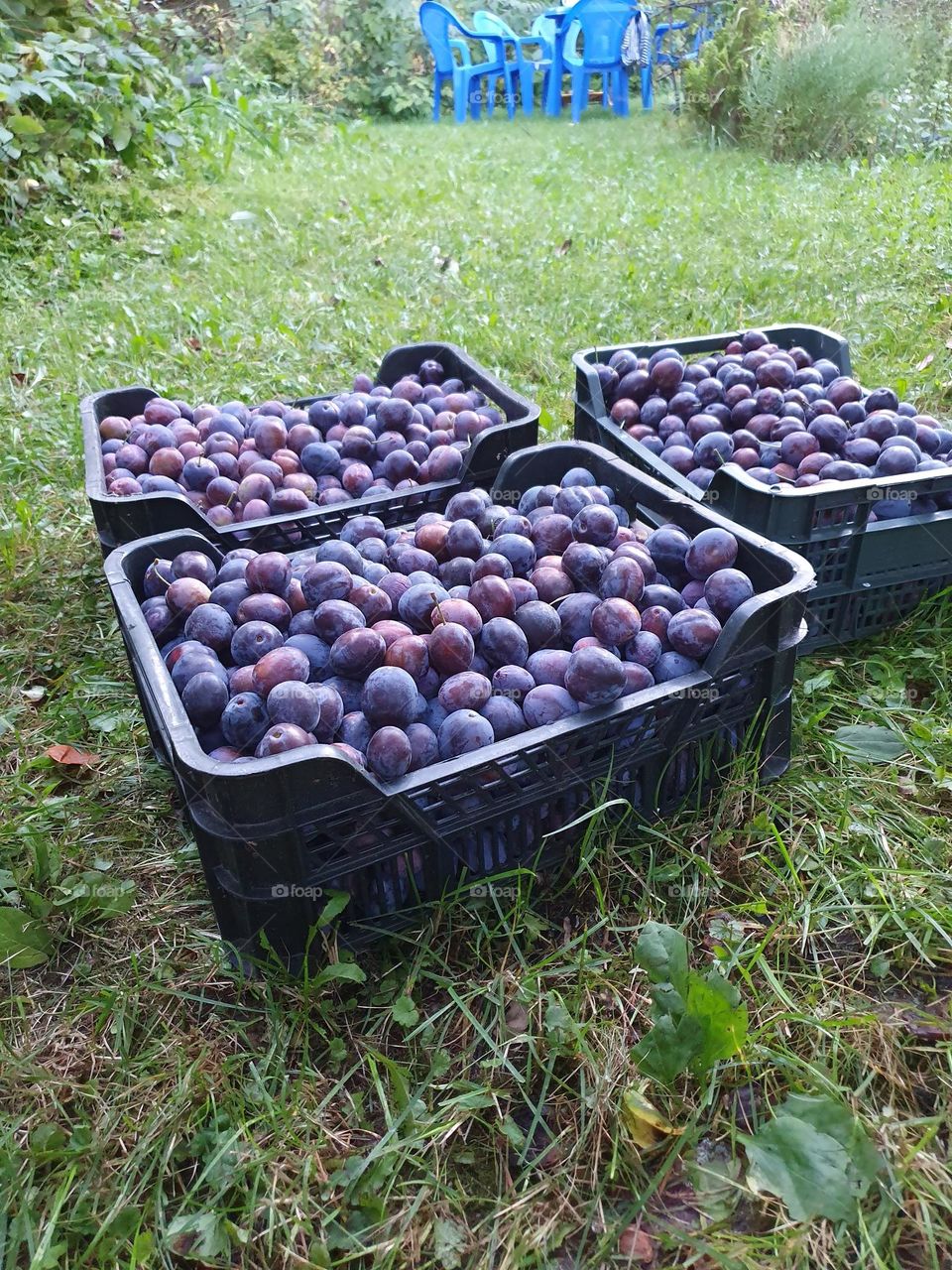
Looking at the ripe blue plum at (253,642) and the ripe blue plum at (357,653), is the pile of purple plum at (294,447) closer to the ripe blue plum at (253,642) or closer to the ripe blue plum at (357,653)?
the ripe blue plum at (253,642)

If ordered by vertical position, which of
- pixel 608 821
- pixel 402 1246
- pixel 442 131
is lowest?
pixel 402 1246

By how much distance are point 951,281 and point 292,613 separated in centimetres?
377

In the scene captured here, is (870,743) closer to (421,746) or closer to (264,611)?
(421,746)

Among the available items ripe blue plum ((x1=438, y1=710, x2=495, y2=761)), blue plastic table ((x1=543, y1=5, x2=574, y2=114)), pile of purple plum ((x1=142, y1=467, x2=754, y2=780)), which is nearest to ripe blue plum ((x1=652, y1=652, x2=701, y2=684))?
pile of purple plum ((x1=142, y1=467, x2=754, y2=780))

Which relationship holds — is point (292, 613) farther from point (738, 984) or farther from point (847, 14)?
point (847, 14)

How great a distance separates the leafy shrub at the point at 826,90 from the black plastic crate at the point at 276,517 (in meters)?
5.87

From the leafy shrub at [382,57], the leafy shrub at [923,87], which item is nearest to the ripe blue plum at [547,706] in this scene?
the leafy shrub at [923,87]

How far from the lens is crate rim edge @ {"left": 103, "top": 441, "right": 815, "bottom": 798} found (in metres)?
1.26

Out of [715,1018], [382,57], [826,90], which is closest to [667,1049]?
[715,1018]

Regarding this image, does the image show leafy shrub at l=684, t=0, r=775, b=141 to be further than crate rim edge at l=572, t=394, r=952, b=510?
Yes

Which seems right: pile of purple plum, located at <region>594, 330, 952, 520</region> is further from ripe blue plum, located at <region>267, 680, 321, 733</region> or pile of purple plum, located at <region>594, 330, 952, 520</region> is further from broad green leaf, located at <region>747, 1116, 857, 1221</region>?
broad green leaf, located at <region>747, 1116, 857, 1221</region>

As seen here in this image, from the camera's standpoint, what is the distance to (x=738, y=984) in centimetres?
146

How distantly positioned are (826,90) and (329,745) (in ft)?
25.0

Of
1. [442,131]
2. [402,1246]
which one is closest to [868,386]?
[402,1246]
